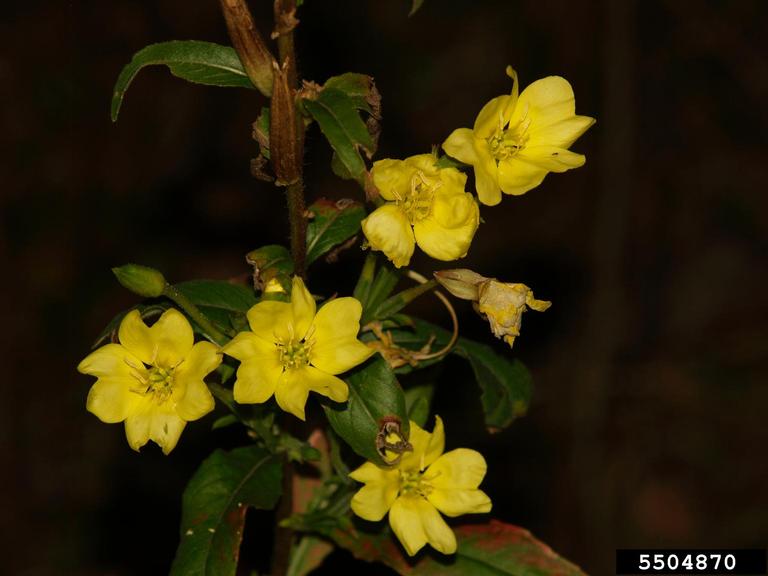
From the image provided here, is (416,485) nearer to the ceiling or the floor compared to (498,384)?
nearer to the floor

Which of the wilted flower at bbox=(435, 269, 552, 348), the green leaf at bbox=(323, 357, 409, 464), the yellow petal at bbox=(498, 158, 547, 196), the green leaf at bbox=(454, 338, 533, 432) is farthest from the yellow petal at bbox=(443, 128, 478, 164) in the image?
the green leaf at bbox=(454, 338, 533, 432)

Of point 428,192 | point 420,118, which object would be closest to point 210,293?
point 428,192

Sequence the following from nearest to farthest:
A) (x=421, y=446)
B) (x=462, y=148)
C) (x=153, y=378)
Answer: (x=462, y=148)
(x=153, y=378)
(x=421, y=446)

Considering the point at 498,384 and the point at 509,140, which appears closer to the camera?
the point at 509,140

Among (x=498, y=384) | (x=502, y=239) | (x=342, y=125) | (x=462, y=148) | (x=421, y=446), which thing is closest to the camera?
(x=342, y=125)

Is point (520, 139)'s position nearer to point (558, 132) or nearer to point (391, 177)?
point (558, 132)

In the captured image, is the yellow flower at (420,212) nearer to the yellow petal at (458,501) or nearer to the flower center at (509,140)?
the flower center at (509,140)

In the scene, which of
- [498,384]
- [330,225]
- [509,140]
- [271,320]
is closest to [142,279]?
[271,320]
